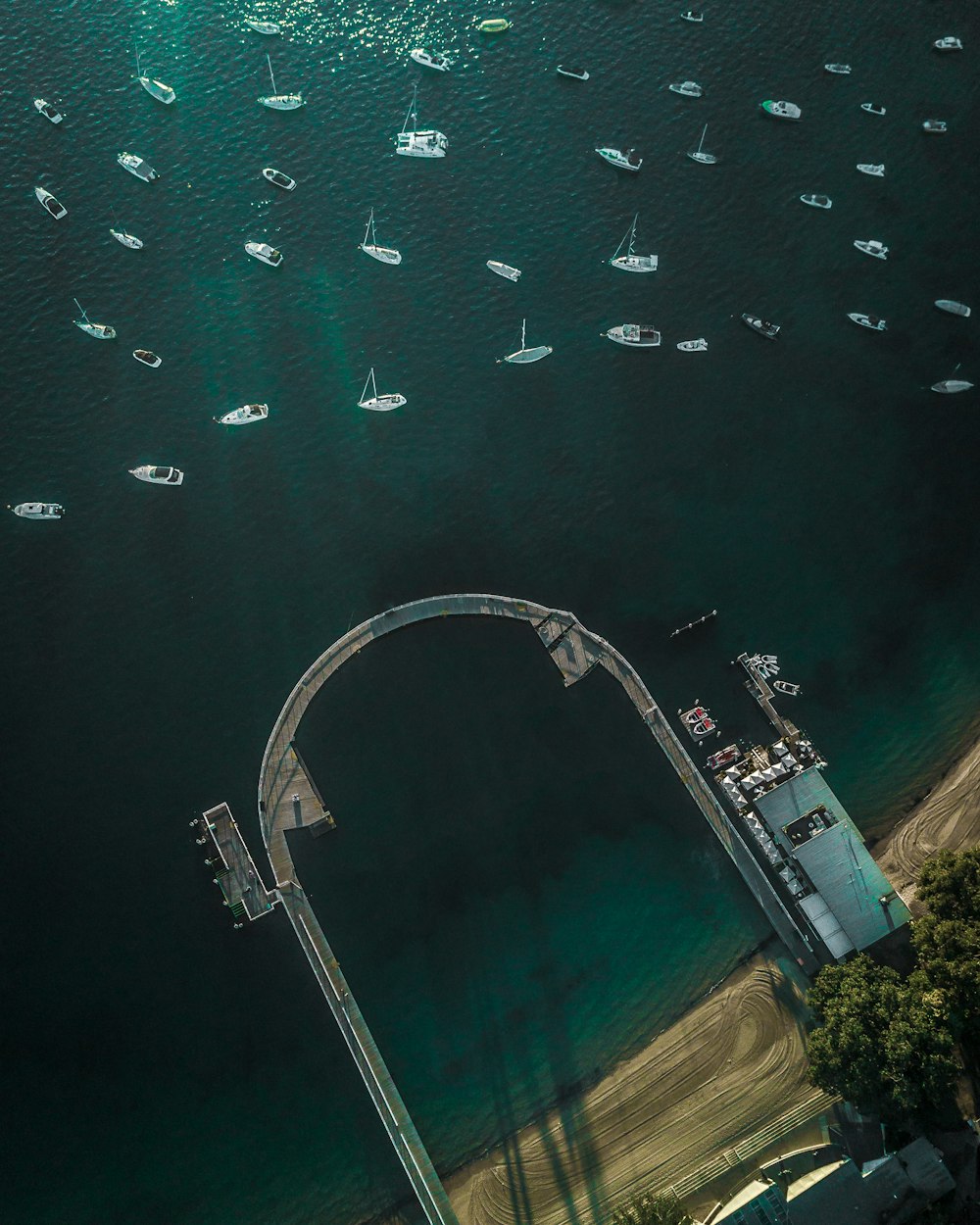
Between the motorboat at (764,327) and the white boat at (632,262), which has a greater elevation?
the white boat at (632,262)

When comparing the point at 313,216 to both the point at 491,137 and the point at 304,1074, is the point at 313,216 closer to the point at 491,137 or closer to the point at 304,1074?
the point at 491,137

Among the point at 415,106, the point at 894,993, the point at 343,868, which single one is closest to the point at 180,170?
the point at 415,106

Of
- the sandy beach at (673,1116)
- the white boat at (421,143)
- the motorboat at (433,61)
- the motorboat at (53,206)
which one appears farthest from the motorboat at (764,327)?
the motorboat at (53,206)

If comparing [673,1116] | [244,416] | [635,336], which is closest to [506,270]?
[635,336]

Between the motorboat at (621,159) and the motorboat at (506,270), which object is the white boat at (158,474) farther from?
the motorboat at (621,159)

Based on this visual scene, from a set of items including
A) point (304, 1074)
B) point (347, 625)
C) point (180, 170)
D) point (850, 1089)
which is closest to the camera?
point (850, 1089)
